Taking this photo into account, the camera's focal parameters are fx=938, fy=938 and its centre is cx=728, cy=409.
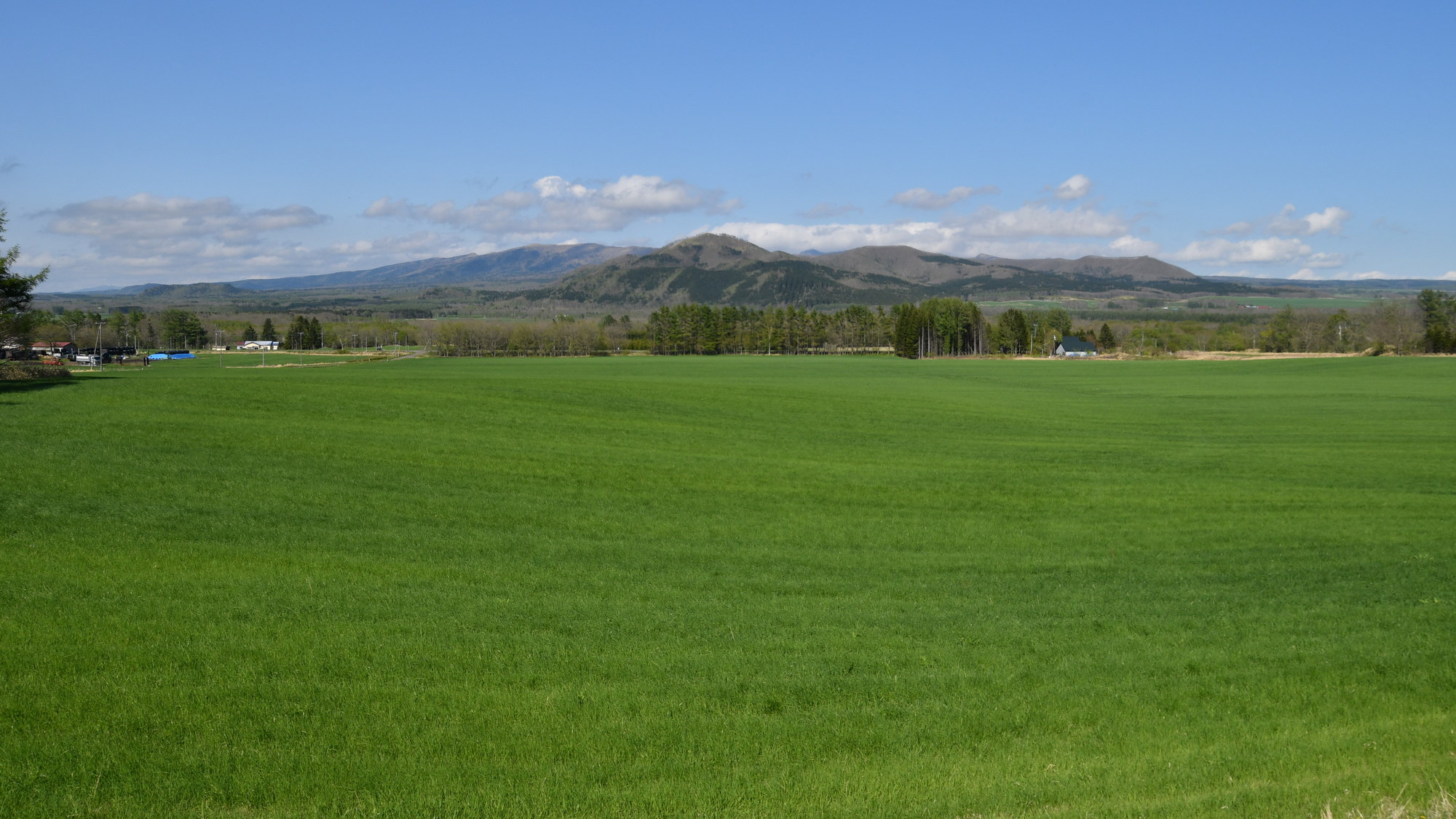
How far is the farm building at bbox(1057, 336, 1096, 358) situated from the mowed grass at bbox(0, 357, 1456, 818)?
140 meters

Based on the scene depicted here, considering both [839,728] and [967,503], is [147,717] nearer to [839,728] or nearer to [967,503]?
[839,728]

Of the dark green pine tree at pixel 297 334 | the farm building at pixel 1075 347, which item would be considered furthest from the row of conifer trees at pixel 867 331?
the dark green pine tree at pixel 297 334

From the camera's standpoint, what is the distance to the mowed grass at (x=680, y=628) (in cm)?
789

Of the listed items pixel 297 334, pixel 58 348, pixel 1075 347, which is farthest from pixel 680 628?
pixel 297 334

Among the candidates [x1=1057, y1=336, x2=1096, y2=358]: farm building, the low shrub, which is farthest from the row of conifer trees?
the low shrub

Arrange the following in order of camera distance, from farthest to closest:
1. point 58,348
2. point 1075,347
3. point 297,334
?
point 297,334 < point 1075,347 < point 58,348

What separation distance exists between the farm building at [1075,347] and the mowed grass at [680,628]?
460 ft

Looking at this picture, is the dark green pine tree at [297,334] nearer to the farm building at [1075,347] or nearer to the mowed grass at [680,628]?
the farm building at [1075,347]

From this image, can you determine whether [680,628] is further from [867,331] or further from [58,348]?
[867,331]

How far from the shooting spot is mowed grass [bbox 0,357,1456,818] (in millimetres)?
7887

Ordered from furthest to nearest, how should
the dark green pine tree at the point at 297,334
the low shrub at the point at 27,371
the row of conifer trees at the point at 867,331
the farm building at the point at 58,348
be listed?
1. the dark green pine tree at the point at 297,334
2. the row of conifer trees at the point at 867,331
3. the farm building at the point at 58,348
4. the low shrub at the point at 27,371

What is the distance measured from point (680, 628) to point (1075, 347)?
16856 cm

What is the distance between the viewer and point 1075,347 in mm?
168250

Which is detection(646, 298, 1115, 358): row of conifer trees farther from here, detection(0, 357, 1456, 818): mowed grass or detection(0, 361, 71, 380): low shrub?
detection(0, 357, 1456, 818): mowed grass
